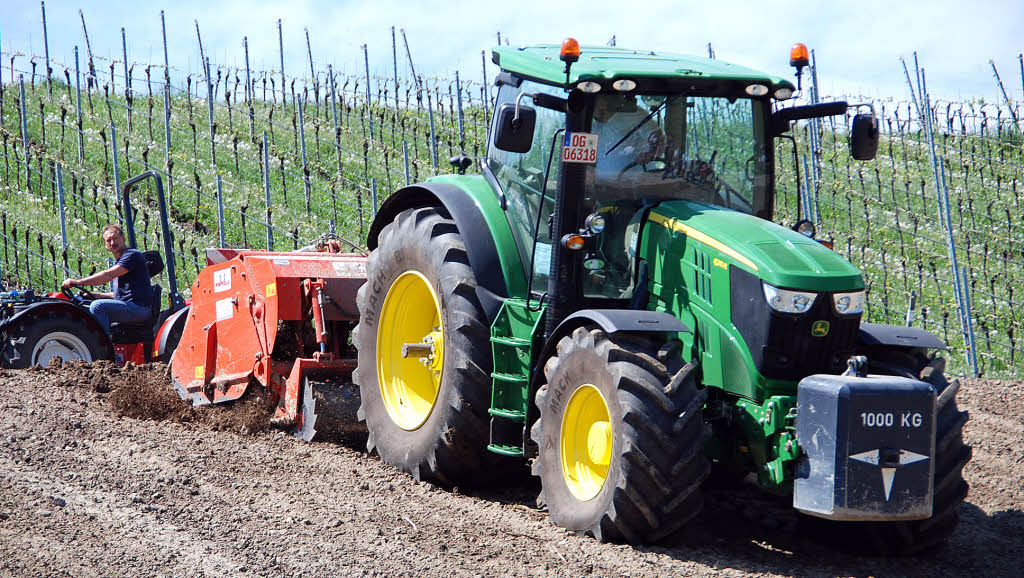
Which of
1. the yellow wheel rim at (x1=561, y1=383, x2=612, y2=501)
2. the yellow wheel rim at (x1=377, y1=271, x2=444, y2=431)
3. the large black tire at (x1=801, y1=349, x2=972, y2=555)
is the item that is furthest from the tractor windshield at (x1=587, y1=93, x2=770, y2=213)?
the yellow wheel rim at (x1=377, y1=271, x2=444, y2=431)

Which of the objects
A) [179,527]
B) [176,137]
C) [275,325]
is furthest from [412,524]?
[176,137]

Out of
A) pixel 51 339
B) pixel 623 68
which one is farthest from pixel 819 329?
pixel 51 339

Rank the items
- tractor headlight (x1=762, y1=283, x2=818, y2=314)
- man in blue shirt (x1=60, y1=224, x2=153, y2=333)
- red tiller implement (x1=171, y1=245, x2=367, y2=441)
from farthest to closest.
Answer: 1. man in blue shirt (x1=60, y1=224, x2=153, y2=333)
2. red tiller implement (x1=171, y1=245, x2=367, y2=441)
3. tractor headlight (x1=762, y1=283, x2=818, y2=314)

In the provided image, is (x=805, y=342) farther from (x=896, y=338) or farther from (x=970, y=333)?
(x=970, y=333)

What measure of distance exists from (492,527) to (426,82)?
1671 centimetres

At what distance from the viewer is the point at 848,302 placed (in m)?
4.57

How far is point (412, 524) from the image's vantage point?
5.05 meters

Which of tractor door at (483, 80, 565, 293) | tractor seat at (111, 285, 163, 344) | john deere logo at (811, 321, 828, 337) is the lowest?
tractor seat at (111, 285, 163, 344)

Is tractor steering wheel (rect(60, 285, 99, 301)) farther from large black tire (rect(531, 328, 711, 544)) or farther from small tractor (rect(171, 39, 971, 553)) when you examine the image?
large black tire (rect(531, 328, 711, 544))

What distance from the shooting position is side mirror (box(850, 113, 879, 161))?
207 inches

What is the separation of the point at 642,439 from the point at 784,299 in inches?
34.2

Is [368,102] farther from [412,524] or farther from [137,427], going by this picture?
[412,524]

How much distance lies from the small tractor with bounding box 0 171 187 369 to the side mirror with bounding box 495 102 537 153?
4.96 m

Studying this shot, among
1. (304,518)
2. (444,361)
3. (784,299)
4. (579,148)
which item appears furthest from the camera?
(444,361)
